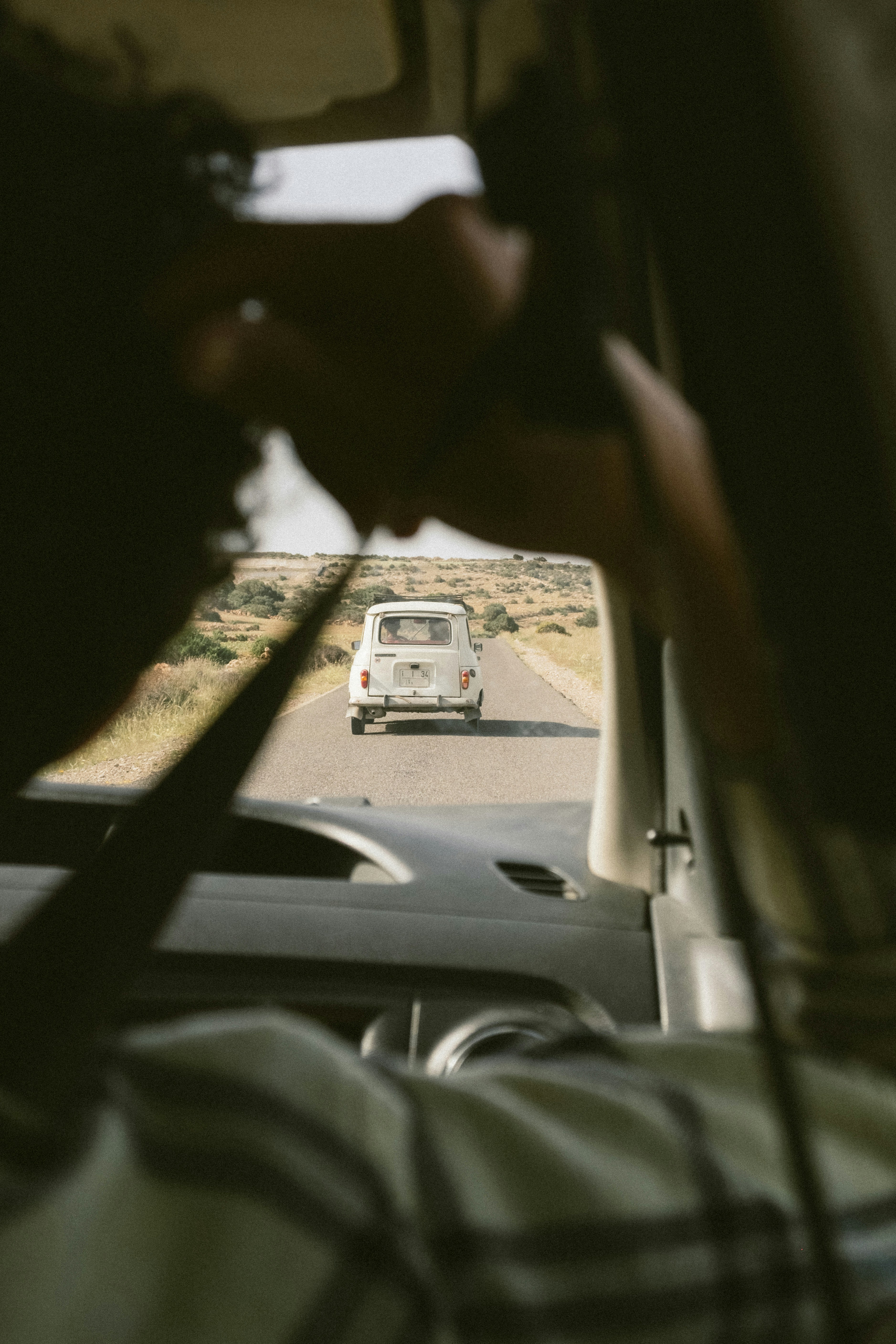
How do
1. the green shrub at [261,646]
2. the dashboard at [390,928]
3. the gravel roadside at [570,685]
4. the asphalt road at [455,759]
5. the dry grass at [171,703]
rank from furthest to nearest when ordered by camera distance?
the asphalt road at [455,759]
the gravel roadside at [570,685]
the dashboard at [390,928]
the dry grass at [171,703]
the green shrub at [261,646]

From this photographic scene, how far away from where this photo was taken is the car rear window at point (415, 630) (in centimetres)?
213

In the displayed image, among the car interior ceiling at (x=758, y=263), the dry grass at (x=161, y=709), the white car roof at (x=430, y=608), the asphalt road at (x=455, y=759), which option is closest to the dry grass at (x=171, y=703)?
the dry grass at (x=161, y=709)

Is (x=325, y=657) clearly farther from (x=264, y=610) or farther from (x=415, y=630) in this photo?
(x=415, y=630)

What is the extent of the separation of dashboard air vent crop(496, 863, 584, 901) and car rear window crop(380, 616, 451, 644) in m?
0.60

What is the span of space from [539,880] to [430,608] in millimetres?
738

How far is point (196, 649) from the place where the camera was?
2.81ft

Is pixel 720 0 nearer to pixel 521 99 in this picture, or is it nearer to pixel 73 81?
pixel 521 99

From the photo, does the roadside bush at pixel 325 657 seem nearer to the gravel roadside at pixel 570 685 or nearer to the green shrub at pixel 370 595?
the green shrub at pixel 370 595

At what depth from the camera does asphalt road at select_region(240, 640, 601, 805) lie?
2.12 metres

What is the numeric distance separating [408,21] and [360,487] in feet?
4.43

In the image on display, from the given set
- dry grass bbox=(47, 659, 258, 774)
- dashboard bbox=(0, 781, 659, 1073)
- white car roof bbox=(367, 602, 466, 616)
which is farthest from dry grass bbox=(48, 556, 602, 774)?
dashboard bbox=(0, 781, 659, 1073)

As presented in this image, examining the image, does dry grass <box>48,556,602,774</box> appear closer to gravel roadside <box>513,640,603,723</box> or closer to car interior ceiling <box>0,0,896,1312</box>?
car interior ceiling <box>0,0,896,1312</box>

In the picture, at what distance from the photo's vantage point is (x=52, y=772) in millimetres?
736

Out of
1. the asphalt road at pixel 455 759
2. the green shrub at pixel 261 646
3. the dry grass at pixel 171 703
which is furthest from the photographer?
the asphalt road at pixel 455 759
